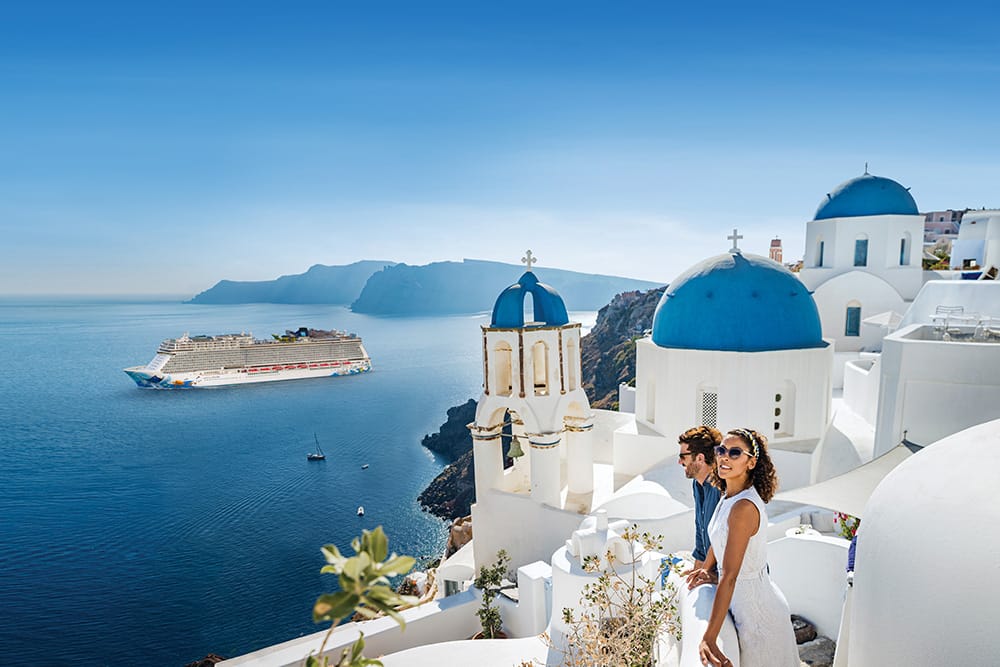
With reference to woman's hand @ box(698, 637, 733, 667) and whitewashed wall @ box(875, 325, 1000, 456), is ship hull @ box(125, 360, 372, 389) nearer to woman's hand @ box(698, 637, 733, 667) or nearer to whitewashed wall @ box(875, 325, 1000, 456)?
whitewashed wall @ box(875, 325, 1000, 456)

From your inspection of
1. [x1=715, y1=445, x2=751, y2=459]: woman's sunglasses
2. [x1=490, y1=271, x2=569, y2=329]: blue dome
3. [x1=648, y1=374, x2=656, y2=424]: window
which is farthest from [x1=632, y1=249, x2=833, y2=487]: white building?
[x1=715, y1=445, x2=751, y2=459]: woman's sunglasses

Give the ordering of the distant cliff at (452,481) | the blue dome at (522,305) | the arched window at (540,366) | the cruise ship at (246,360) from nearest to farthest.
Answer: the blue dome at (522,305) → the arched window at (540,366) → the distant cliff at (452,481) → the cruise ship at (246,360)

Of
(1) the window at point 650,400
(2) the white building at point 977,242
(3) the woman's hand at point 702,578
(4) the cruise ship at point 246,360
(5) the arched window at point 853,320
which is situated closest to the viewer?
(3) the woman's hand at point 702,578

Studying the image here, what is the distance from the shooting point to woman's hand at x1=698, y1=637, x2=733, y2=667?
2.51m

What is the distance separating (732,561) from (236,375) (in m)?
66.9

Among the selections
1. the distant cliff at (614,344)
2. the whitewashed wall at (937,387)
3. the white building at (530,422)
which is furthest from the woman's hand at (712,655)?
the distant cliff at (614,344)

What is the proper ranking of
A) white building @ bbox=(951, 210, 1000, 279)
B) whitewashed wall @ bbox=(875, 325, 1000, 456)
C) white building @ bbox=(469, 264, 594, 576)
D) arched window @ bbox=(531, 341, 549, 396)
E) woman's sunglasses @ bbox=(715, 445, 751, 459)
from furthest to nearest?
white building @ bbox=(951, 210, 1000, 279)
arched window @ bbox=(531, 341, 549, 396)
white building @ bbox=(469, 264, 594, 576)
whitewashed wall @ bbox=(875, 325, 1000, 456)
woman's sunglasses @ bbox=(715, 445, 751, 459)

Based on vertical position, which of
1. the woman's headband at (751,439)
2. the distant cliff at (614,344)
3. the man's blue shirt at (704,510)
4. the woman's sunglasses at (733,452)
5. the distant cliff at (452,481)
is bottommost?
the distant cliff at (452,481)

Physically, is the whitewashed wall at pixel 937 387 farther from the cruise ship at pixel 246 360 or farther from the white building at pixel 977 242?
the cruise ship at pixel 246 360

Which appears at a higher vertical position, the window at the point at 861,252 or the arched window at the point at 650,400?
the window at the point at 861,252

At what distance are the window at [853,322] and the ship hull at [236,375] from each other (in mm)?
58870

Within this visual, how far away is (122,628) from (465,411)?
2637 centimetres

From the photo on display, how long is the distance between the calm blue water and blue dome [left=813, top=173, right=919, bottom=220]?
2236 centimetres

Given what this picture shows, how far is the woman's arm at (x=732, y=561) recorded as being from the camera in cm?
254
